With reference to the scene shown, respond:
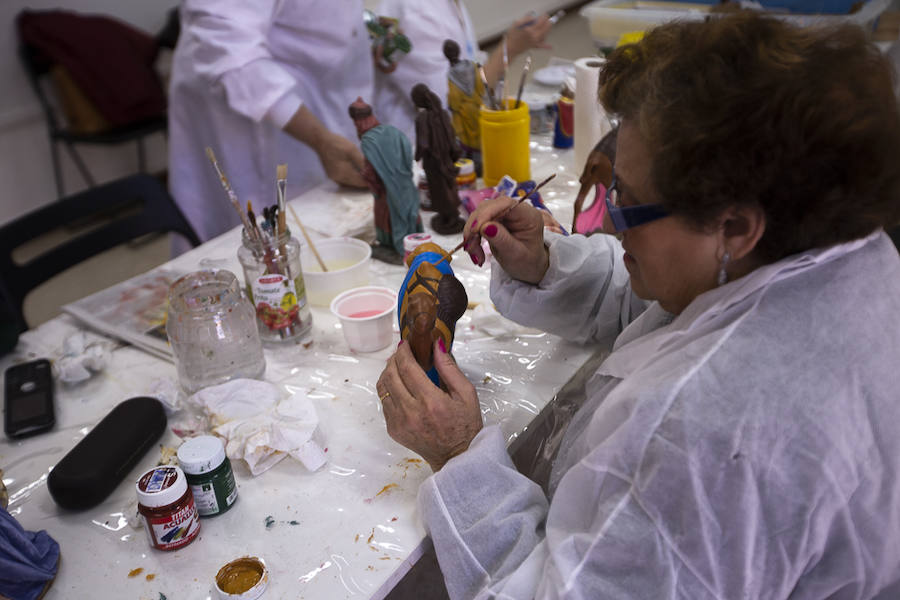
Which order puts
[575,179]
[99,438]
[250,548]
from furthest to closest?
[575,179] → [99,438] → [250,548]

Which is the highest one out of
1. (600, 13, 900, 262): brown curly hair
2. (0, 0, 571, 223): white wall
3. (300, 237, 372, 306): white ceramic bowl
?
(600, 13, 900, 262): brown curly hair

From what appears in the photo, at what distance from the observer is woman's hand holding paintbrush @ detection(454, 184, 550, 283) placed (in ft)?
3.92

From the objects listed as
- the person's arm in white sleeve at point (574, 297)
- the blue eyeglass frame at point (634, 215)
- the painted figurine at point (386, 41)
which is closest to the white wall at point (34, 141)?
the painted figurine at point (386, 41)

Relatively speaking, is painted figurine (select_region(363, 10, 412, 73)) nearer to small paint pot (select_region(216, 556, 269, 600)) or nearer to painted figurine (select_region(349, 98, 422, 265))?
painted figurine (select_region(349, 98, 422, 265))

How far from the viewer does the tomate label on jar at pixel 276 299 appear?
123 cm

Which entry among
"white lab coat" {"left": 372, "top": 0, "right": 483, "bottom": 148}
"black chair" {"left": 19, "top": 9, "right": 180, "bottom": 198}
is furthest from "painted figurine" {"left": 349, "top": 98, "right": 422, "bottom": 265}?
"black chair" {"left": 19, "top": 9, "right": 180, "bottom": 198}

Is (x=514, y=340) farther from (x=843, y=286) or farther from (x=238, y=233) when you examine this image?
(x=238, y=233)

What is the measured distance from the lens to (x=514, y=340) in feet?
4.24

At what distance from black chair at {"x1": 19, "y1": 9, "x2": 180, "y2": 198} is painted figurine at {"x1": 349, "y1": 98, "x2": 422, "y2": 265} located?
258 cm

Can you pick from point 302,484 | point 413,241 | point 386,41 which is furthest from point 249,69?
point 302,484

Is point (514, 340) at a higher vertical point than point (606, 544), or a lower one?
lower

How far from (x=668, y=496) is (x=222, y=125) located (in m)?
1.97

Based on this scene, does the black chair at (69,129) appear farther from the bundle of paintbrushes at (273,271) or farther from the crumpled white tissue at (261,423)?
the crumpled white tissue at (261,423)

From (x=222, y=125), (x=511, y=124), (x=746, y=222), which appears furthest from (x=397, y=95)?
(x=746, y=222)
